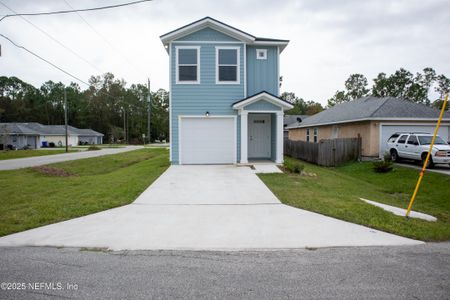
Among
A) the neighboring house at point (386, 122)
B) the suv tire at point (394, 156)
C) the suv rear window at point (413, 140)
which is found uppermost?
the neighboring house at point (386, 122)

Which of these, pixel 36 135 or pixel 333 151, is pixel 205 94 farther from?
pixel 36 135

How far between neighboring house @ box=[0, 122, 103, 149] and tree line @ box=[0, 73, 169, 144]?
27.2 feet

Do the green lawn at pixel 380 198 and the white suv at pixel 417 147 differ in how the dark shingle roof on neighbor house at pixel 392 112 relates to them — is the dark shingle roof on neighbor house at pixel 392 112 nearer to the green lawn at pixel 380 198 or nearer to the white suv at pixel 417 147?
the white suv at pixel 417 147

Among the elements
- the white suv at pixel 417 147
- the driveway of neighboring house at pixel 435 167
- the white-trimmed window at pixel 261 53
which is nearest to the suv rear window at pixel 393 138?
the white suv at pixel 417 147

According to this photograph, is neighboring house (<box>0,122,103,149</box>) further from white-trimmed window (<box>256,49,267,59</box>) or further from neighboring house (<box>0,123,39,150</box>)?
white-trimmed window (<box>256,49,267,59</box>)

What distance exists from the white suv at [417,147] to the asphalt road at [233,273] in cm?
1160

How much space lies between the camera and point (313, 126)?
26688 mm

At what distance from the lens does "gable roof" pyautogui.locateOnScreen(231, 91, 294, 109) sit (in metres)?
12.8

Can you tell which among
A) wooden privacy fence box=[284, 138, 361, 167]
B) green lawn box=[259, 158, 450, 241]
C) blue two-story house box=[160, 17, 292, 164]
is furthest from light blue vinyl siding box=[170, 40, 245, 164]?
wooden privacy fence box=[284, 138, 361, 167]

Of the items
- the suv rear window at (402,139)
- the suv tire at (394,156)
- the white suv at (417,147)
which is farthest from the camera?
the suv tire at (394,156)

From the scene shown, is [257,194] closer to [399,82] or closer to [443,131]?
[443,131]

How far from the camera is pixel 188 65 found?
13352mm

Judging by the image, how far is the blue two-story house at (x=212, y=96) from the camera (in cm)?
1323

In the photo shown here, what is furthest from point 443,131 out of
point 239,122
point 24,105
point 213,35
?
point 24,105
